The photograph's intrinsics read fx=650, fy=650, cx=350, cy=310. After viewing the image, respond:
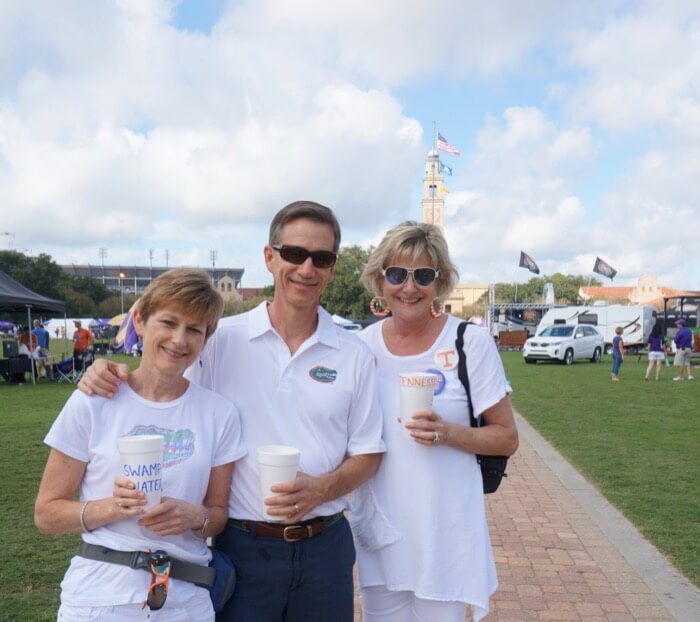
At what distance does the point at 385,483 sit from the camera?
240 centimetres

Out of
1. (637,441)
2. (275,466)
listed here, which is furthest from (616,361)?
(275,466)

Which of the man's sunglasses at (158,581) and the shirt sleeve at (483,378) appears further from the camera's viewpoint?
the shirt sleeve at (483,378)

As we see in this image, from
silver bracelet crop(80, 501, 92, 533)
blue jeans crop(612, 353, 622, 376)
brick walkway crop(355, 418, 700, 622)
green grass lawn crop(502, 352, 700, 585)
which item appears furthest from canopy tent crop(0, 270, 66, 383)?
blue jeans crop(612, 353, 622, 376)

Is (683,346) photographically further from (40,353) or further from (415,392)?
(415,392)

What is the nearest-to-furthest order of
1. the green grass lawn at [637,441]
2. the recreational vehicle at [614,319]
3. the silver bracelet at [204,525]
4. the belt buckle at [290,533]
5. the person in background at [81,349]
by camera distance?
the silver bracelet at [204,525] < the belt buckle at [290,533] < the green grass lawn at [637,441] < the person in background at [81,349] < the recreational vehicle at [614,319]

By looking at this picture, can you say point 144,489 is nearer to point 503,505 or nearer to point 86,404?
point 86,404

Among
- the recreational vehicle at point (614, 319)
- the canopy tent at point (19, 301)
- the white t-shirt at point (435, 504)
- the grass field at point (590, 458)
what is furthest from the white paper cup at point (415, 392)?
the recreational vehicle at point (614, 319)

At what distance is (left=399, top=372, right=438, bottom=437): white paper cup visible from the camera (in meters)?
2.22

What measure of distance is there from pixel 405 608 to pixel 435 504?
0.45 m

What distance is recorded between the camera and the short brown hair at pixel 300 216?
7.69 feet

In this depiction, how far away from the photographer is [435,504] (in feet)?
7.77

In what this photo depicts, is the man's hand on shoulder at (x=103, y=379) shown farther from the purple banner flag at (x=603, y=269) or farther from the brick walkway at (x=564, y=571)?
the purple banner flag at (x=603, y=269)

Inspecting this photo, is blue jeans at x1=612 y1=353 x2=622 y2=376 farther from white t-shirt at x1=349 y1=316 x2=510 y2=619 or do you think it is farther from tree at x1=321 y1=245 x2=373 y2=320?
tree at x1=321 y1=245 x2=373 y2=320

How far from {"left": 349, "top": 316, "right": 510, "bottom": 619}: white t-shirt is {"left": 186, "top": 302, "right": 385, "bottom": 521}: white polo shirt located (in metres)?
0.14
